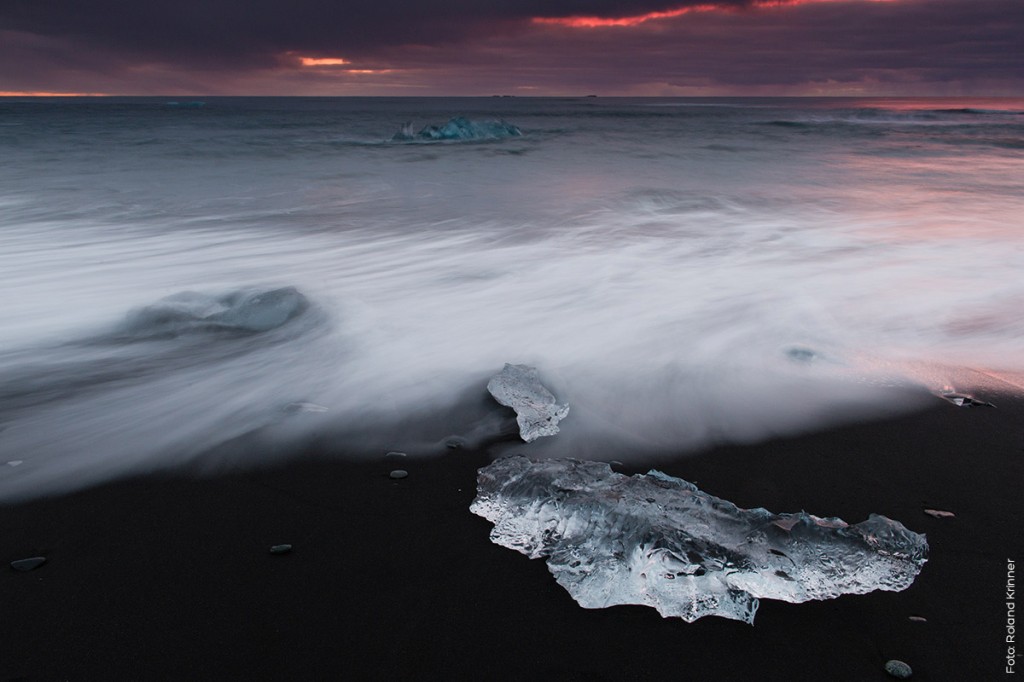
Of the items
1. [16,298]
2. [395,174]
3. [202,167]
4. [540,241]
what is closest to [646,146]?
[395,174]

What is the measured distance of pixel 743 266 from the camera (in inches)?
259

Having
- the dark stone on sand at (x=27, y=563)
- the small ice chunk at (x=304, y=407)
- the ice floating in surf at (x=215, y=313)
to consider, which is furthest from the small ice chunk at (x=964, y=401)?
the ice floating in surf at (x=215, y=313)

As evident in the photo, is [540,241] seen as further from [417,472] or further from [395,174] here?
[395,174]

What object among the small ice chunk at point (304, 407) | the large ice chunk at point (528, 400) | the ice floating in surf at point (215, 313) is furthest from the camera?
the ice floating in surf at point (215, 313)

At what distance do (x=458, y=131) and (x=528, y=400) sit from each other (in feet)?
74.2

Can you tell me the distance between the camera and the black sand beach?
1811 mm

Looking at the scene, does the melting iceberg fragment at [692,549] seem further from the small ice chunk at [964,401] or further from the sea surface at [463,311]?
the small ice chunk at [964,401]

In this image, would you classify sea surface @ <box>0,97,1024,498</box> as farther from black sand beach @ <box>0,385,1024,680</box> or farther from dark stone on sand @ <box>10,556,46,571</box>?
dark stone on sand @ <box>10,556,46,571</box>

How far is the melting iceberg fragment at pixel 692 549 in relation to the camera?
2004mm

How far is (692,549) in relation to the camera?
207 cm

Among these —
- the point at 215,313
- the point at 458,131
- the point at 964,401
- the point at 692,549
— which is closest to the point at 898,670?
the point at 692,549

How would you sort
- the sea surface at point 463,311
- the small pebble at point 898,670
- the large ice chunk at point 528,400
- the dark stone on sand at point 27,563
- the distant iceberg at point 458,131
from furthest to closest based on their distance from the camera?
the distant iceberg at point 458,131
the sea surface at point 463,311
the large ice chunk at point 528,400
the dark stone on sand at point 27,563
the small pebble at point 898,670

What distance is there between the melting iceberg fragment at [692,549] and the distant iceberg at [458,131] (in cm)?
2287

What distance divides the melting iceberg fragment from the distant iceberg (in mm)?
22871
